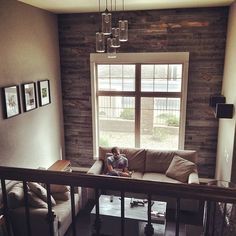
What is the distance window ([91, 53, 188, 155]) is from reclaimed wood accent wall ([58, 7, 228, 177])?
0.17m

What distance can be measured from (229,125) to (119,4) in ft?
9.22

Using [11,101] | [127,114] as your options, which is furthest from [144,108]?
[11,101]

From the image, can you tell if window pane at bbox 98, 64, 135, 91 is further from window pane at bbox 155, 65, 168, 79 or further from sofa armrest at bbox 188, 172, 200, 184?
sofa armrest at bbox 188, 172, 200, 184

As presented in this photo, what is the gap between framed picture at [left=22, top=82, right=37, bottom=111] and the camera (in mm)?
4465

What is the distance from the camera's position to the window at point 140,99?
5.48 metres

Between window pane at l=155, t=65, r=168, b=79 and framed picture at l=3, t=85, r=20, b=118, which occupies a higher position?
window pane at l=155, t=65, r=168, b=79

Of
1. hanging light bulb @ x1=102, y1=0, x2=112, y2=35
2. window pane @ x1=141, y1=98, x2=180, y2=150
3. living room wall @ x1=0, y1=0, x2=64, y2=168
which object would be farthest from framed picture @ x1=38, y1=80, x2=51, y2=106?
hanging light bulb @ x1=102, y1=0, x2=112, y2=35

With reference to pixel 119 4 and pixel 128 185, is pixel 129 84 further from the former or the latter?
pixel 128 185

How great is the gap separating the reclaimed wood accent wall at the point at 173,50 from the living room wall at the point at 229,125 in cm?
28

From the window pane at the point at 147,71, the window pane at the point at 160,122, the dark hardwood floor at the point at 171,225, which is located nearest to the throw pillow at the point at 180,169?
the dark hardwood floor at the point at 171,225

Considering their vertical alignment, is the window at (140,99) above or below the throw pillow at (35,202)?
above

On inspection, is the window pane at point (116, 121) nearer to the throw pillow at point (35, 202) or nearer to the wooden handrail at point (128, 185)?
the throw pillow at point (35, 202)

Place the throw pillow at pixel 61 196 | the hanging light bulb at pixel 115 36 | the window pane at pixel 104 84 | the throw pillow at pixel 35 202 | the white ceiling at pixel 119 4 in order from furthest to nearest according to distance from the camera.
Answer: the window pane at pixel 104 84 → the white ceiling at pixel 119 4 → the throw pillow at pixel 61 196 → the throw pillow at pixel 35 202 → the hanging light bulb at pixel 115 36

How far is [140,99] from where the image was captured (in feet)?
18.8
